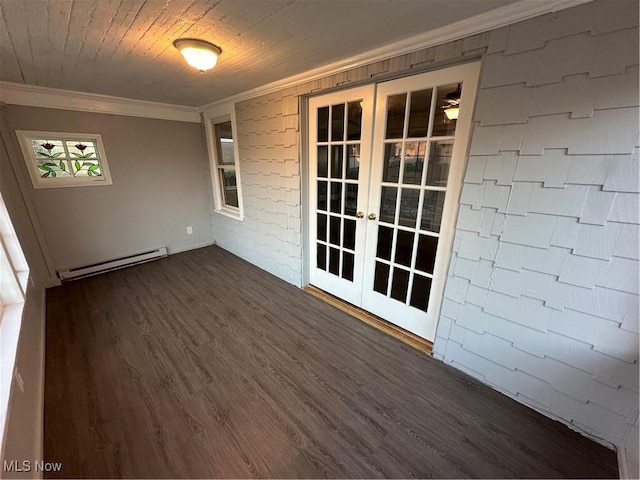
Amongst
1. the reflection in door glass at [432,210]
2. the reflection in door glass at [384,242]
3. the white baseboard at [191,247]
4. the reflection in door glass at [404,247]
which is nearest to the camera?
the reflection in door glass at [432,210]

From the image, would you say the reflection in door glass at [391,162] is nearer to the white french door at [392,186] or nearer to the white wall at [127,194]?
the white french door at [392,186]

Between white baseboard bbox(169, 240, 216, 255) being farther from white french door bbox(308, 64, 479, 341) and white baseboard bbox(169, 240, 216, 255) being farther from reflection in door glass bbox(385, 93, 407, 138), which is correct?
reflection in door glass bbox(385, 93, 407, 138)

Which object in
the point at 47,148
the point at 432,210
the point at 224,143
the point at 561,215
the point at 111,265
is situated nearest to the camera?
the point at 561,215

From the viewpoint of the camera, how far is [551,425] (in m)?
1.46

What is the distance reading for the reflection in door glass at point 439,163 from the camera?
167 cm

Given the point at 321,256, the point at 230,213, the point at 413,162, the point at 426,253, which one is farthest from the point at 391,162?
the point at 230,213

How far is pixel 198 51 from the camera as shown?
158 cm

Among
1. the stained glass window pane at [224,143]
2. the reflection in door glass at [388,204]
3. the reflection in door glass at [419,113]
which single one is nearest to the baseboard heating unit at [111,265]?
the stained glass window pane at [224,143]

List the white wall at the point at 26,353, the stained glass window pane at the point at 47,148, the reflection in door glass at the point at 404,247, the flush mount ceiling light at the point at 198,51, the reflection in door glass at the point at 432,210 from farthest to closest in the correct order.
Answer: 1. the stained glass window pane at the point at 47,148
2. the reflection in door glass at the point at 404,247
3. the reflection in door glass at the point at 432,210
4. the flush mount ceiling light at the point at 198,51
5. the white wall at the point at 26,353

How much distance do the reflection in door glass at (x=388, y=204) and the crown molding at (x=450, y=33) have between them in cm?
91

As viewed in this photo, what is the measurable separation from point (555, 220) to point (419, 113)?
1044mm

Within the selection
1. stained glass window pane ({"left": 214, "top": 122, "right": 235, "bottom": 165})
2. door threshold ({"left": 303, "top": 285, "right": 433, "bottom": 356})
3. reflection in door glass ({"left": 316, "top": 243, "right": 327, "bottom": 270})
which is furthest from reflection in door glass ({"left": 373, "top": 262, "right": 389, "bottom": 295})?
stained glass window pane ({"left": 214, "top": 122, "right": 235, "bottom": 165})

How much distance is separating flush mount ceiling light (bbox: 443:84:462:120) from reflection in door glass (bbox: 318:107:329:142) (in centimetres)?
103

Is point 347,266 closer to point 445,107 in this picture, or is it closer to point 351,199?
point 351,199
